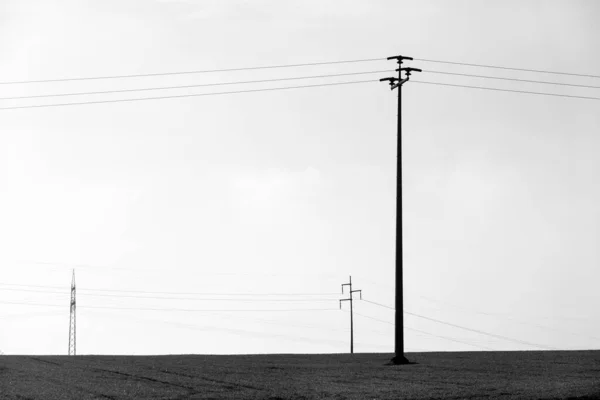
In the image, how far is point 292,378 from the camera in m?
28.4

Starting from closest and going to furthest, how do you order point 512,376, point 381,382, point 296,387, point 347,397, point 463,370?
point 347,397 → point 296,387 → point 381,382 → point 512,376 → point 463,370

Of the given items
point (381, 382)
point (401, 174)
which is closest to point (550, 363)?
point (401, 174)

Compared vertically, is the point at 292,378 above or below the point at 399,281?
below

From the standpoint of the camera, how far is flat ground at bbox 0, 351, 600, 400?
22828mm

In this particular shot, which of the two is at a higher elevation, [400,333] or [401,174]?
[401,174]

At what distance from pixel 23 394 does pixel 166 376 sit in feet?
22.2

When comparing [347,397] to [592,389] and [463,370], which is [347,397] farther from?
[463,370]

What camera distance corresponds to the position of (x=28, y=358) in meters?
37.7

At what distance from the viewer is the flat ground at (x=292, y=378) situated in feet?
74.9

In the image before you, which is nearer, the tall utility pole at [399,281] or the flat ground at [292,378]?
the flat ground at [292,378]

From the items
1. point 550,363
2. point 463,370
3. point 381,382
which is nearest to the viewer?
point 381,382

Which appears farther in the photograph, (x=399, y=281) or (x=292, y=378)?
(x=399, y=281)

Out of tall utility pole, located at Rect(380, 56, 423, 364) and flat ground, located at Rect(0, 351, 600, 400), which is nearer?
flat ground, located at Rect(0, 351, 600, 400)

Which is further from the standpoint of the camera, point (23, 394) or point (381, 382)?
point (381, 382)
